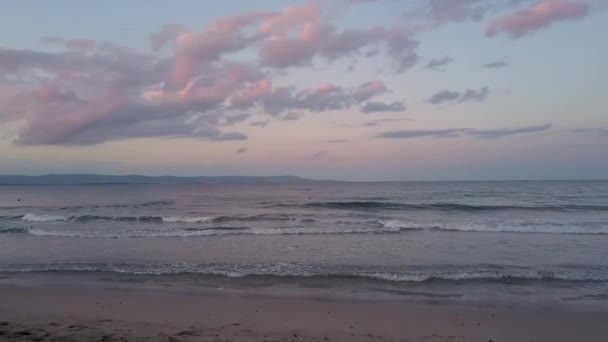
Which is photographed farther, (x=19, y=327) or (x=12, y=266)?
(x=12, y=266)

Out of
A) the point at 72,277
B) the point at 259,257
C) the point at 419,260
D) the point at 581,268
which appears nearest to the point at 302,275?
the point at 259,257

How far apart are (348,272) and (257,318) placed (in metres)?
4.38

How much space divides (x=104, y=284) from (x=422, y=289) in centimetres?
831

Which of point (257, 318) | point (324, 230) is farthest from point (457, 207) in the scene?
point (257, 318)

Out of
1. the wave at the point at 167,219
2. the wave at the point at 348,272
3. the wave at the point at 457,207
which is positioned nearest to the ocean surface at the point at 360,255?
the wave at the point at 348,272

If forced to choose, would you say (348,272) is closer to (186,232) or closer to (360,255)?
(360,255)

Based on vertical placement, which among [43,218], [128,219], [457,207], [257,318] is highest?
[457,207]

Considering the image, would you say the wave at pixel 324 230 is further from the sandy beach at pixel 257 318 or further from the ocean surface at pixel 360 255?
the sandy beach at pixel 257 318

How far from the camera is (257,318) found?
819cm

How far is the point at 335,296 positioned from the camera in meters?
9.81

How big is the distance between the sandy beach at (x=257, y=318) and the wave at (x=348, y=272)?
1.68 meters

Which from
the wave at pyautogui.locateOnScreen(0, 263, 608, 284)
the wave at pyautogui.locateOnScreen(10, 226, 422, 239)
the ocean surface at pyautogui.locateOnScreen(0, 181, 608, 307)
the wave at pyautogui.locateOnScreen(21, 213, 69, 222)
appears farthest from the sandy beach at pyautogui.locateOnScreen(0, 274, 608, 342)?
the wave at pyautogui.locateOnScreen(21, 213, 69, 222)

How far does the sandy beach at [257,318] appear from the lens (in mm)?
7207

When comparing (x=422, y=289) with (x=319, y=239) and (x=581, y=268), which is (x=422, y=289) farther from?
(x=319, y=239)
